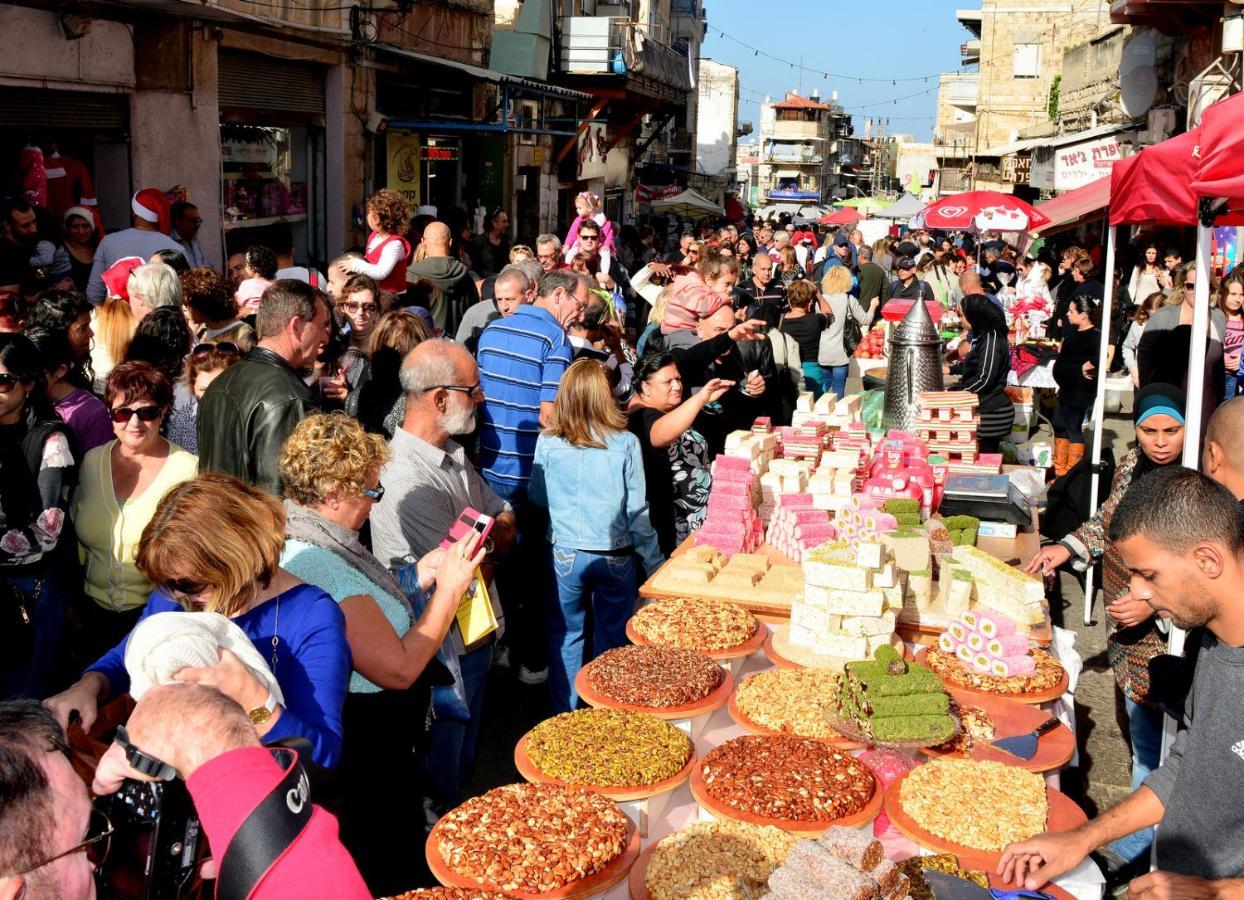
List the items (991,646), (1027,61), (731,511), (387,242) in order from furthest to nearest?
1. (1027,61)
2. (387,242)
3. (731,511)
4. (991,646)

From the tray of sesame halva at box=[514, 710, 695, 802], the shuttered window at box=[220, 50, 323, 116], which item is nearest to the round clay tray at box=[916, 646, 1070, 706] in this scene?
the tray of sesame halva at box=[514, 710, 695, 802]

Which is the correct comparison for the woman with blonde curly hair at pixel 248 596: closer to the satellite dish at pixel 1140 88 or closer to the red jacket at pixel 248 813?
the red jacket at pixel 248 813

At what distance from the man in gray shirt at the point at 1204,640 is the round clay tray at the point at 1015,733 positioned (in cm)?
79

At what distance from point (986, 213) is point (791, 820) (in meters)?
15.9

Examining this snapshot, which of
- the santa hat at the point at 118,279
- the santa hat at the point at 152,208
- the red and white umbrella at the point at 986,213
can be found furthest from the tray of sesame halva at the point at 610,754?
the red and white umbrella at the point at 986,213

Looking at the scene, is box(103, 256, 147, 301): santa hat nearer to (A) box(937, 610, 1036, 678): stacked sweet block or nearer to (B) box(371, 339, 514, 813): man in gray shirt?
(B) box(371, 339, 514, 813): man in gray shirt

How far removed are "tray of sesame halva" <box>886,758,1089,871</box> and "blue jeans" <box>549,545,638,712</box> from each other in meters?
2.28

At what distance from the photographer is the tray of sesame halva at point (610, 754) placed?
355 cm

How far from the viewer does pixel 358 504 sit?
360cm

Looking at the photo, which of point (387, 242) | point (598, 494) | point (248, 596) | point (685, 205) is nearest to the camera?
point (248, 596)

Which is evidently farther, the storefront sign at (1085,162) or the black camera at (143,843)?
the storefront sign at (1085,162)

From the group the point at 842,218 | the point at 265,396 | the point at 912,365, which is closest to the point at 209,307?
the point at 265,396

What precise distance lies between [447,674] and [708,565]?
68.5 inches

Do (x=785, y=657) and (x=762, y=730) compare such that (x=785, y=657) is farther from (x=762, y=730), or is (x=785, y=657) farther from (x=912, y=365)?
(x=912, y=365)
